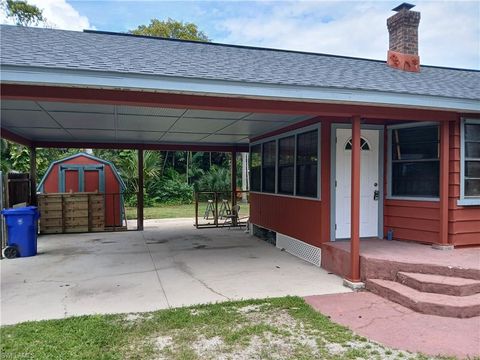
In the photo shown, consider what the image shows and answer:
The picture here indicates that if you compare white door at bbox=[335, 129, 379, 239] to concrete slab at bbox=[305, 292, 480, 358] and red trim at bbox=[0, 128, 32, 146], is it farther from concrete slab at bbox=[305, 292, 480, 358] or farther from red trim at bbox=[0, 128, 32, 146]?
red trim at bbox=[0, 128, 32, 146]

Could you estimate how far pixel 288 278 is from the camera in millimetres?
5348

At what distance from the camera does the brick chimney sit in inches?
259

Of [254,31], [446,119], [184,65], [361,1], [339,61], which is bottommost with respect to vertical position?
[446,119]

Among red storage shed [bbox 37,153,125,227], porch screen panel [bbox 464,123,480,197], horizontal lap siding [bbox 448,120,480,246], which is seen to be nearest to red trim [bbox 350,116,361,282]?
horizontal lap siding [bbox 448,120,480,246]

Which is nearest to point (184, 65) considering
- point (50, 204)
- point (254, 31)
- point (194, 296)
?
point (194, 296)

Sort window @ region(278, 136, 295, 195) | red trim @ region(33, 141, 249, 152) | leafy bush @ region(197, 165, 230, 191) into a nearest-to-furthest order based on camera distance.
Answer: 1. window @ region(278, 136, 295, 195)
2. red trim @ region(33, 141, 249, 152)
3. leafy bush @ region(197, 165, 230, 191)

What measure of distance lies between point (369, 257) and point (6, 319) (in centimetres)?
422

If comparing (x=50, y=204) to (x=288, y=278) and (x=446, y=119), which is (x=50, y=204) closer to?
(x=288, y=278)

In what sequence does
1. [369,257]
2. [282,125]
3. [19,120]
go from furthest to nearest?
[282,125]
[19,120]
[369,257]

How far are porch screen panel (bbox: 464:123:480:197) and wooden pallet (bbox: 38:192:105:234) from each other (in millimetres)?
8408

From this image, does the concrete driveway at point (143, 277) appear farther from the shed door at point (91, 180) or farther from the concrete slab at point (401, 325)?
the shed door at point (91, 180)

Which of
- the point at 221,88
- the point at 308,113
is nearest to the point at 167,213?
the point at 308,113

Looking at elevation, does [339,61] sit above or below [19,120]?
above

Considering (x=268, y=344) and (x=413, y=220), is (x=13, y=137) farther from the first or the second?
(x=413, y=220)
